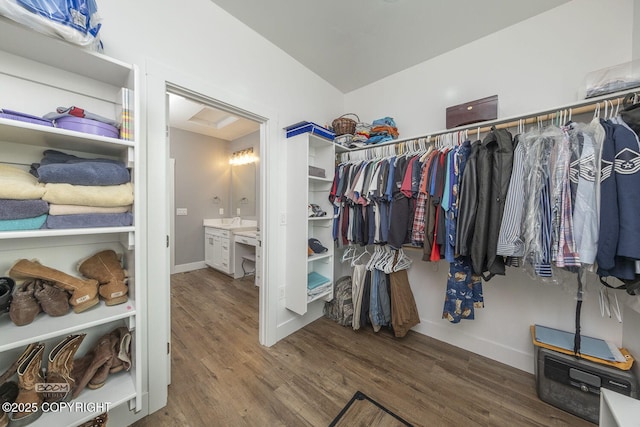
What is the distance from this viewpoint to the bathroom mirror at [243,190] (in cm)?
423

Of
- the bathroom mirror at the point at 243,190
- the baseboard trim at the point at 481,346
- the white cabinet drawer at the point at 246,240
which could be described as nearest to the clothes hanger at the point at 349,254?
the baseboard trim at the point at 481,346

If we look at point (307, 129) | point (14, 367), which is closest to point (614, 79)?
point (307, 129)

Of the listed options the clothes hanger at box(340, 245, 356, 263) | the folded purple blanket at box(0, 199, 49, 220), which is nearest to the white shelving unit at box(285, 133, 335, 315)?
the clothes hanger at box(340, 245, 356, 263)

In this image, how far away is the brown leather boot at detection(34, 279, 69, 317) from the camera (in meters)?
0.93

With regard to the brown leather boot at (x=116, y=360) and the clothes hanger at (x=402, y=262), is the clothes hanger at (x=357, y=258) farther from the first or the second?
the brown leather boot at (x=116, y=360)

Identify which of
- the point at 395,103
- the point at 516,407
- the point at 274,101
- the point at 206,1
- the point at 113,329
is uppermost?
the point at 206,1

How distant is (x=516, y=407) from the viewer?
1.42 metres

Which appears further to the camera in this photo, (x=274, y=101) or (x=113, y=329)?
(x=274, y=101)

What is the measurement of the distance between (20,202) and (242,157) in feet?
12.4

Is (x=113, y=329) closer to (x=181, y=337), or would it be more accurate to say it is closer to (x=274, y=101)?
(x=181, y=337)

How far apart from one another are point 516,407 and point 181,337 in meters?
2.68

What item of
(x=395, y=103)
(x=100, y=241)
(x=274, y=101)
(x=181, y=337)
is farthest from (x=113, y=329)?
(x=395, y=103)

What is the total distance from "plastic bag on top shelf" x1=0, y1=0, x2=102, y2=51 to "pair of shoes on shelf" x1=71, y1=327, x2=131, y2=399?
1325 millimetres

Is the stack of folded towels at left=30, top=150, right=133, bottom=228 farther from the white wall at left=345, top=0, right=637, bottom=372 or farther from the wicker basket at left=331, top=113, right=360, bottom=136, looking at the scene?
the white wall at left=345, top=0, right=637, bottom=372
